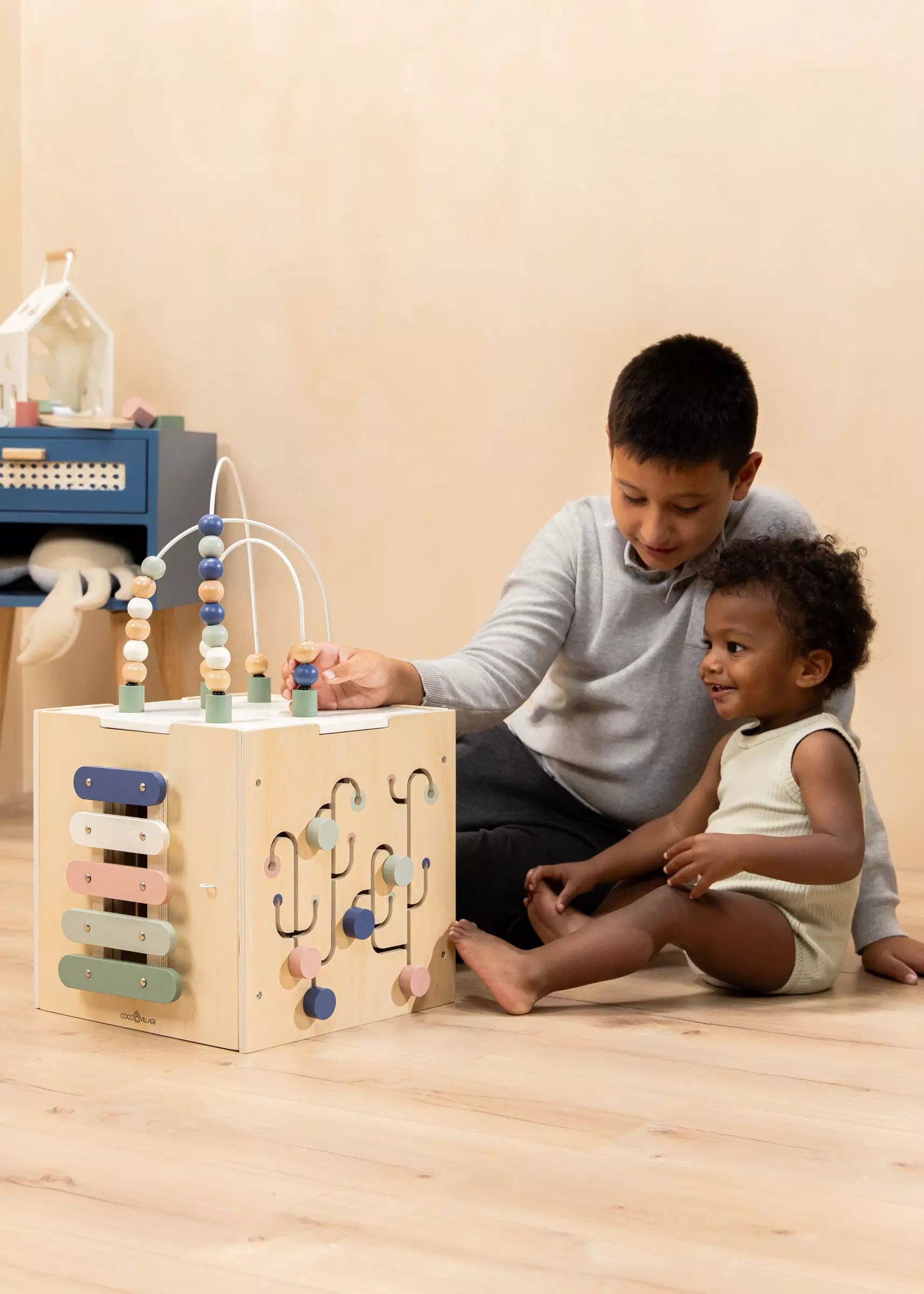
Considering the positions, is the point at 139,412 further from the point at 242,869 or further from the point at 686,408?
the point at 242,869

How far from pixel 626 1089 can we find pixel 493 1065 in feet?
0.39

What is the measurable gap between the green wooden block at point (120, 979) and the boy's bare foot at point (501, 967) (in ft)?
0.91

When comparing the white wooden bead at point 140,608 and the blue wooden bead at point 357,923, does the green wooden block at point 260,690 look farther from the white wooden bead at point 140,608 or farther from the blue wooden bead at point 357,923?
the blue wooden bead at point 357,923

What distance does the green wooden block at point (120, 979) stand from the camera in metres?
1.27

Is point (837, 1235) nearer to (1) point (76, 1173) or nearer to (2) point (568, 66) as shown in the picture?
(1) point (76, 1173)

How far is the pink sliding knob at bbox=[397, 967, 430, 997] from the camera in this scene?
1.39 metres

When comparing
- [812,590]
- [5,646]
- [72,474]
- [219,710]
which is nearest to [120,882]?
[219,710]

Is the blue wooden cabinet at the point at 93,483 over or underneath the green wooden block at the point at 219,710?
over

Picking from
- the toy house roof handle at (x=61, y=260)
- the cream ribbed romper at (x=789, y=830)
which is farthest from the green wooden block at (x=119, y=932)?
the toy house roof handle at (x=61, y=260)

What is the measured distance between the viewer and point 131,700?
53.9 inches

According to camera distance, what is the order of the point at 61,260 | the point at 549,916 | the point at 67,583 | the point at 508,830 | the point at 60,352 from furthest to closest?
the point at 61,260
the point at 60,352
the point at 67,583
the point at 508,830
the point at 549,916

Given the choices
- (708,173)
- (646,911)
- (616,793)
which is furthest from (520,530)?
(646,911)

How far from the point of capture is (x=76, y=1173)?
0.97 metres

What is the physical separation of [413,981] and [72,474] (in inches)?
49.5
